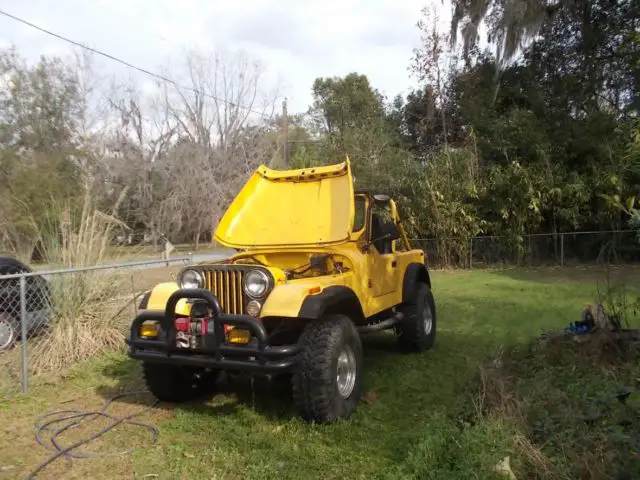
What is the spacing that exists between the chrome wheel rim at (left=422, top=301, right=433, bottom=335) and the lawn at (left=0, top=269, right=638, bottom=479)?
362mm

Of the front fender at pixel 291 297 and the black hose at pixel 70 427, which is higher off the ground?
the front fender at pixel 291 297

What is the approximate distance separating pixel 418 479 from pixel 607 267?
4246 mm

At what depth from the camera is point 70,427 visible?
455 centimetres

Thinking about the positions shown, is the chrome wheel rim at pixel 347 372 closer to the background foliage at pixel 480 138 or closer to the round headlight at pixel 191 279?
the round headlight at pixel 191 279

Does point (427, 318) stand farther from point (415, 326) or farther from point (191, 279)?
point (191, 279)

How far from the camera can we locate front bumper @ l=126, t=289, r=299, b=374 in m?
4.06

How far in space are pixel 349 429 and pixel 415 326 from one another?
2461mm

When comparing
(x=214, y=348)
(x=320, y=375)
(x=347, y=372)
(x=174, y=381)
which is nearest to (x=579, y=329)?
(x=347, y=372)

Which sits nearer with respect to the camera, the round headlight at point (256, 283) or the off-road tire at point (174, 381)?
the round headlight at point (256, 283)

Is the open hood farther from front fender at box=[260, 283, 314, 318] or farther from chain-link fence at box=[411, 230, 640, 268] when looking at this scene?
chain-link fence at box=[411, 230, 640, 268]

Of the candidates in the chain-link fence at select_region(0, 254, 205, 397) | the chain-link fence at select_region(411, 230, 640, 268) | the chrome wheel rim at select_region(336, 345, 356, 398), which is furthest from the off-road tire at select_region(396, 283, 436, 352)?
the chain-link fence at select_region(411, 230, 640, 268)

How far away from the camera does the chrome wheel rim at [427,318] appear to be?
22.2ft

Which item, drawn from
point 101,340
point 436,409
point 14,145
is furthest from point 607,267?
point 14,145

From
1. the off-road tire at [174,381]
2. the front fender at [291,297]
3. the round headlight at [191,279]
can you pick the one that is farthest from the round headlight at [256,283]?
the off-road tire at [174,381]
